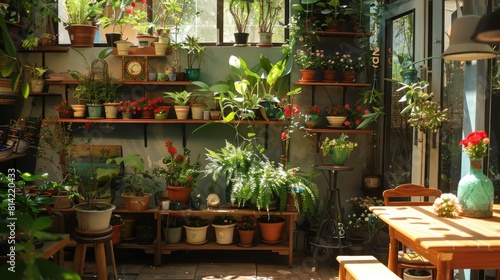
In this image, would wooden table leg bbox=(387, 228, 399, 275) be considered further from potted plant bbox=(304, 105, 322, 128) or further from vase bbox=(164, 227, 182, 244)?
vase bbox=(164, 227, 182, 244)

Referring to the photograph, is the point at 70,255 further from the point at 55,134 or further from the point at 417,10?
the point at 417,10

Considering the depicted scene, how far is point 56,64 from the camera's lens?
5824 mm

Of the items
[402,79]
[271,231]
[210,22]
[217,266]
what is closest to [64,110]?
[210,22]

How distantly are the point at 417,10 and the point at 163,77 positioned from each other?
2501mm

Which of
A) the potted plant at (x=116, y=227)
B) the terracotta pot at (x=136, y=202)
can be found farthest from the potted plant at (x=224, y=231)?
the potted plant at (x=116, y=227)

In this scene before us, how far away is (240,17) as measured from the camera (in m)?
5.80

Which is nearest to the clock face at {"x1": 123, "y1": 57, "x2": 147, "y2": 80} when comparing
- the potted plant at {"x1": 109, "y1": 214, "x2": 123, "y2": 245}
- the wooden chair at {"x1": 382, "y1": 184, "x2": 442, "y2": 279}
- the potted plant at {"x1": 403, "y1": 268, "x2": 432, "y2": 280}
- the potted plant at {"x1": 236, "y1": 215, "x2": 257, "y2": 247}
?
the potted plant at {"x1": 109, "y1": 214, "x2": 123, "y2": 245}

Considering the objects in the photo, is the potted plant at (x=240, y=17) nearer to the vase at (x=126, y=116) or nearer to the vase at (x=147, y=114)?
the vase at (x=147, y=114)

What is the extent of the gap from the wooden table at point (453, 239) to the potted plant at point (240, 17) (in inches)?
120

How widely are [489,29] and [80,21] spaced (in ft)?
15.0

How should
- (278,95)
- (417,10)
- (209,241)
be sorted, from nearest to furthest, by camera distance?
(417,10)
(209,241)
(278,95)

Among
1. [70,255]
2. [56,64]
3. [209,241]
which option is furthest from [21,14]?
[209,241]

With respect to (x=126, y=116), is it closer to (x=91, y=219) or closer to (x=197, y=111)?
(x=197, y=111)

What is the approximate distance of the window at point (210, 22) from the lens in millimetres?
5848
